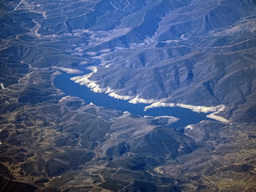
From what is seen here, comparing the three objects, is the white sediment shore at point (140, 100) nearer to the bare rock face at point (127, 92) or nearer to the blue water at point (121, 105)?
the bare rock face at point (127, 92)

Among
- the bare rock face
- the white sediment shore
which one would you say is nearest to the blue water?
the white sediment shore

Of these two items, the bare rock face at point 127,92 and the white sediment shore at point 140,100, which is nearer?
the bare rock face at point 127,92

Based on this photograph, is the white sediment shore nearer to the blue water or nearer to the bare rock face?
the bare rock face

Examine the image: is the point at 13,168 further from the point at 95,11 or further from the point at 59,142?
the point at 95,11

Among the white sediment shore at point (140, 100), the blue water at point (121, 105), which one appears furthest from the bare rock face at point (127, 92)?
the blue water at point (121, 105)

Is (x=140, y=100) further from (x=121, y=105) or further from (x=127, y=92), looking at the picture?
(x=127, y=92)

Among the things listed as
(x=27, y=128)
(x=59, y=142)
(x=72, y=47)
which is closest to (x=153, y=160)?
(x=59, y=142)
